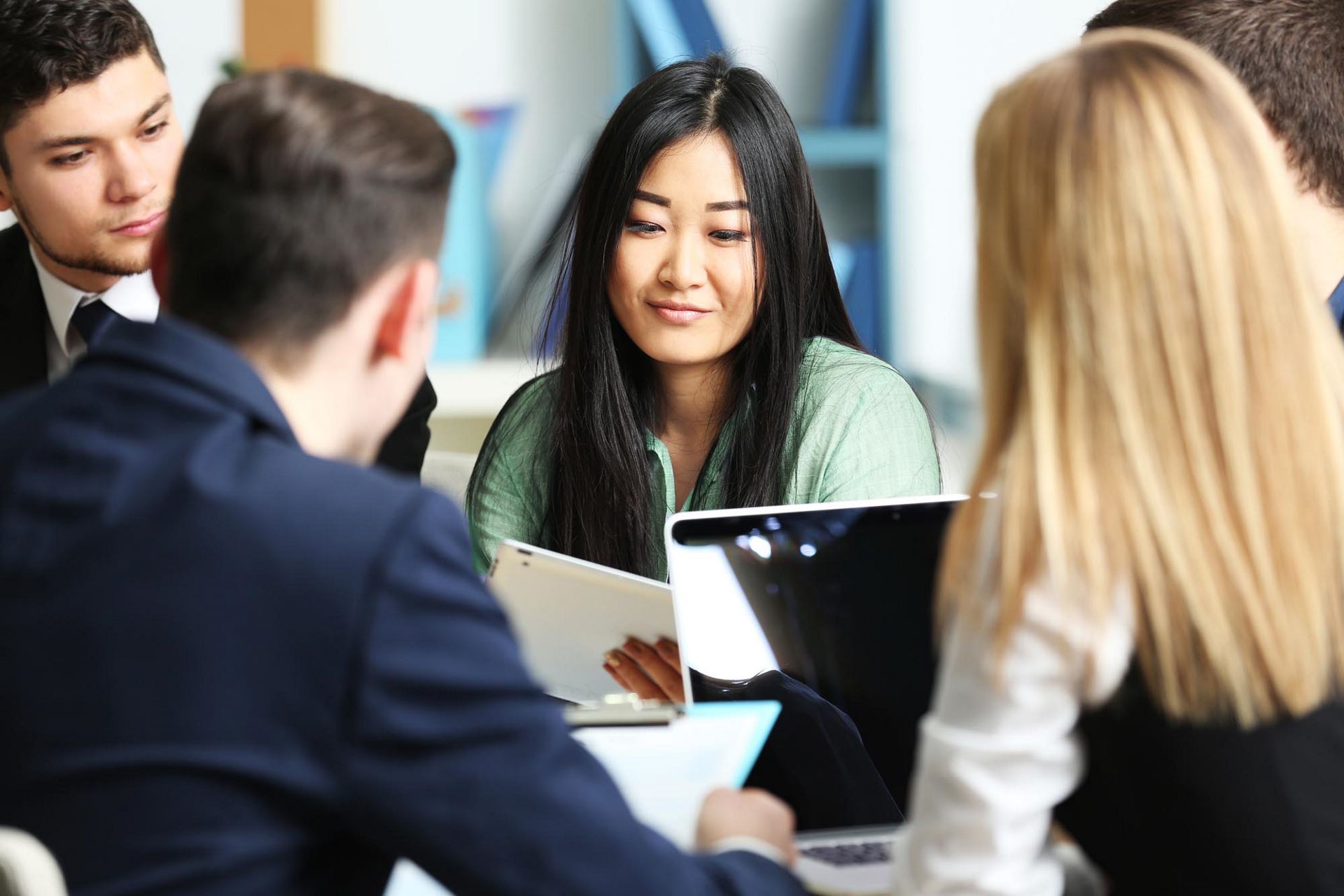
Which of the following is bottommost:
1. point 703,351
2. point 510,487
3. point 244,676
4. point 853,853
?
point 510,487

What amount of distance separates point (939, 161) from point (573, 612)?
1554mm

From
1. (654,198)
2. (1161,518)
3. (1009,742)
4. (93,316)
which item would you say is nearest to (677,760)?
(1009,742)

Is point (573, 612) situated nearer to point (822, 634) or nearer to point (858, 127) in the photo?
point (822, 634)

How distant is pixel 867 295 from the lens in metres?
2.51

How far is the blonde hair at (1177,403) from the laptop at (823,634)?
0.31 metres

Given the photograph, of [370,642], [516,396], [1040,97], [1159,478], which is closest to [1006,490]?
[1159,478]

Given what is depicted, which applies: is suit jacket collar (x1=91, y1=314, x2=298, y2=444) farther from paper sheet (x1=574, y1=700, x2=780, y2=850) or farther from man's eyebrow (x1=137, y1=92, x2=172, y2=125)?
man's eyebrow (x1=137, y1=92, x2=172, y2=125)

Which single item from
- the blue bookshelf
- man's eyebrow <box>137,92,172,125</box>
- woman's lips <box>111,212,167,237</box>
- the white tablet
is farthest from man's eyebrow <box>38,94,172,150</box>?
the white tablet

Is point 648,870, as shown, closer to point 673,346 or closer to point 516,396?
point 673,346

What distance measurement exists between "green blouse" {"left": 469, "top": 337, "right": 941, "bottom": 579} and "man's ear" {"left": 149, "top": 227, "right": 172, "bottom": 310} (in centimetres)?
89

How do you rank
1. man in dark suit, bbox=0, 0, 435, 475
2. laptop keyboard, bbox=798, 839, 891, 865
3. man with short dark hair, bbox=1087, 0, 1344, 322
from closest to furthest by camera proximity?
laptop keyboard, bbox=798, 839, 891, 865, man with short dark hair, bbox=1087, 0, 1344, 322, man in dark suit, bbox=0, 0, 435, 475

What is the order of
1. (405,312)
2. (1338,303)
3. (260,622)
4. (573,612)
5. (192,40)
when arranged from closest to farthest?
(260,622) → (405,312) → (573,612) → (1338,303) → (192,40)

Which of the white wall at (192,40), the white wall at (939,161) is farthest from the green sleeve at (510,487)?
the white wall at (192,40)

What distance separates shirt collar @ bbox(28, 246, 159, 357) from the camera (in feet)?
6.58
